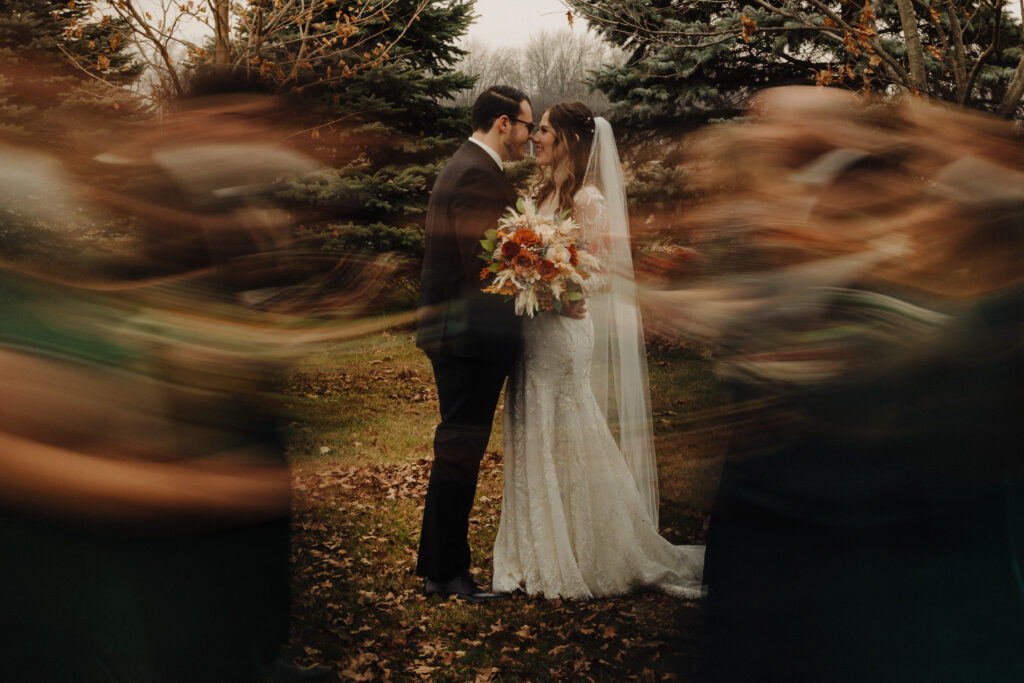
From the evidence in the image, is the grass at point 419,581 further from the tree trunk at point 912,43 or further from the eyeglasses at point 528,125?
the tree trunk at point 912,43

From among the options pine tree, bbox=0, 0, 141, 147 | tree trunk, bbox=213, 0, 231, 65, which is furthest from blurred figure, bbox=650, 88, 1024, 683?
pine tree, bbox=0, 0, 141, 147

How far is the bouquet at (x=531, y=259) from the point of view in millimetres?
3314

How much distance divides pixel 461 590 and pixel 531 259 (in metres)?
1.64

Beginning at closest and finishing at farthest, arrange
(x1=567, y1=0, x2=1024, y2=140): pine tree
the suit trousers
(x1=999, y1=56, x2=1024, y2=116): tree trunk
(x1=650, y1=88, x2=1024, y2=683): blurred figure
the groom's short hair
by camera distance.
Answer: (x1=650, y1=88, x2=1024, y2=683): blurred figure < the suit trousers < the groom's short hair < (x1=999, y1=56, x2=1024, y2=116): tree trunk < (x1=567, y1=0, x2=1024, y2=140): pine tree

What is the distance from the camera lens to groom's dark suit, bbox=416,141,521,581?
3496 mm

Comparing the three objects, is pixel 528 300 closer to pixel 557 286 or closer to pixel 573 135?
pixel 557 286

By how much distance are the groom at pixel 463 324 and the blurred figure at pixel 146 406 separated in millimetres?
1444

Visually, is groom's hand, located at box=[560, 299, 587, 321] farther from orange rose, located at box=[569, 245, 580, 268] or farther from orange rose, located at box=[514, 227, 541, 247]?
orange rose, located at box=[514, 227, 541, 247]

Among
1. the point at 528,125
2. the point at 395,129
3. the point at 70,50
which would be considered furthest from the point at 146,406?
the point at 395,129

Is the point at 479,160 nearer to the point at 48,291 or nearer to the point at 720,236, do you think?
the point at 720,236

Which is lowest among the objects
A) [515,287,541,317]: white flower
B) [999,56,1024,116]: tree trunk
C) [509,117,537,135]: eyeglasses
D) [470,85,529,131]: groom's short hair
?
[515,287,541,317]: white flower

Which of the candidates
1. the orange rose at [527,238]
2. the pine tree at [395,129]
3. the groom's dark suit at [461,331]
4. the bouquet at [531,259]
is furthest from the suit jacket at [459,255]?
the pine tree at [395,129]

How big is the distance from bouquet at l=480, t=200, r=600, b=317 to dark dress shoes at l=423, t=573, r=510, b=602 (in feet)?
4.46

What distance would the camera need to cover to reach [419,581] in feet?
13.1
